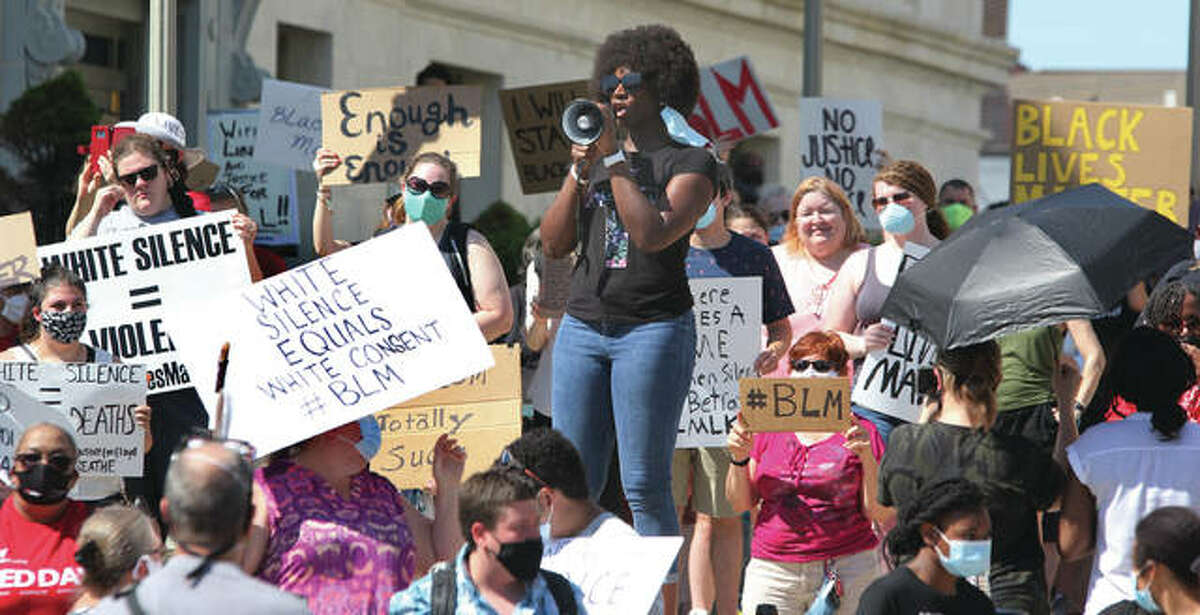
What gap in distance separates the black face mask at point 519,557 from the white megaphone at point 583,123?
4.93ft

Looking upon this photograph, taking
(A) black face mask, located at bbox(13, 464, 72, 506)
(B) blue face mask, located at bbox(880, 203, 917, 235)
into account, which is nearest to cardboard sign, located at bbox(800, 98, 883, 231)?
(B) blue face mask, located at bbox(880, 203, 917, 235)

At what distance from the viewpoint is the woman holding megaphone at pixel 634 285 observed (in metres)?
7.26

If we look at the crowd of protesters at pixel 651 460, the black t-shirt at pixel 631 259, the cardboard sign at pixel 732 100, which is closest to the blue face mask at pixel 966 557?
the crowd of protesters at pixel 651 460

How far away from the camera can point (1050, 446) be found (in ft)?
29.5

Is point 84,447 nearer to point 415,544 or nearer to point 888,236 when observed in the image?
point 415,544

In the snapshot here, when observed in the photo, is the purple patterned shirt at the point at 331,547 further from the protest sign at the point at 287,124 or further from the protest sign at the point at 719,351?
the protest sign at the point at 287,124

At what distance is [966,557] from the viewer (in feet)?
20.2

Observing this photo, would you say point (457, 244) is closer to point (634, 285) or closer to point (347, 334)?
point (634, 285)

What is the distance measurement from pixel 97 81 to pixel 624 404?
36.0 ft

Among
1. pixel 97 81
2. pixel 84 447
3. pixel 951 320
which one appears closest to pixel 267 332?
pixel 84 447

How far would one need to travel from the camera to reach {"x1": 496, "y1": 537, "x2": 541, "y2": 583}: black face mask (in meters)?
5.97

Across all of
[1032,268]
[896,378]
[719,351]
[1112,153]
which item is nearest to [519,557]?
[1032,268]

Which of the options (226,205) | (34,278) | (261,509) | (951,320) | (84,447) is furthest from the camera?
(226,205)

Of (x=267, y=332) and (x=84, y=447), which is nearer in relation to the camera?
(x=267, y=332)
